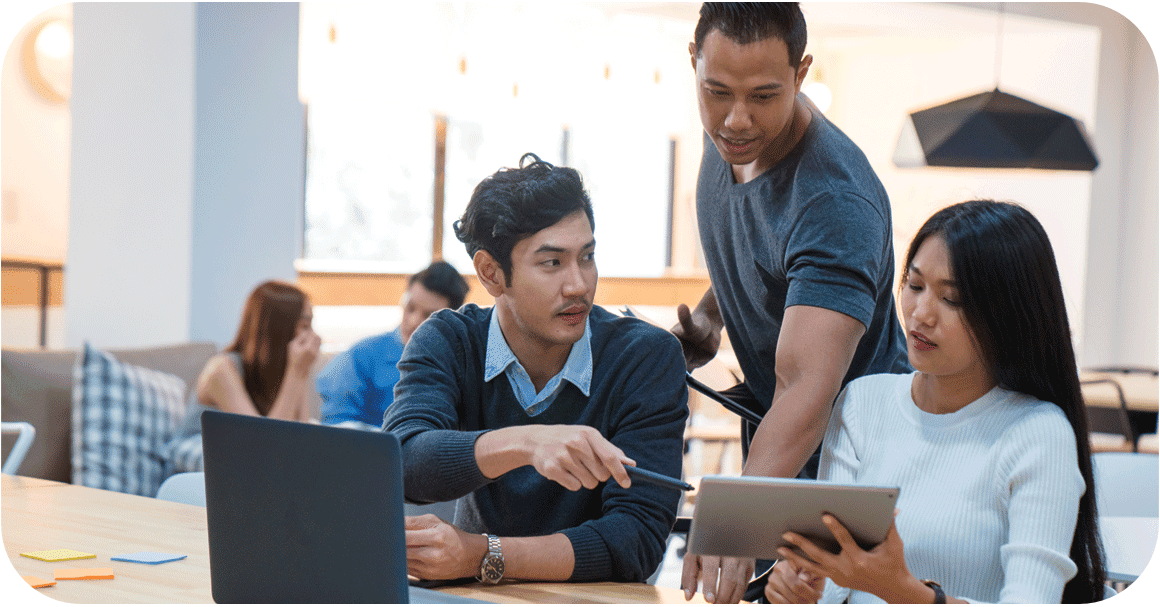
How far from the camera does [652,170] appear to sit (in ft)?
29.4

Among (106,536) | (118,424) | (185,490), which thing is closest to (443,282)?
(118,424)

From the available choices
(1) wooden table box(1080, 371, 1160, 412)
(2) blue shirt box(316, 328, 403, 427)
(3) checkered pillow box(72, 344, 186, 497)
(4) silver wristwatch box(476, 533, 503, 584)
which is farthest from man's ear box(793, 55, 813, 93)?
(1) wooden table box(1080, 371, 1160, 412)

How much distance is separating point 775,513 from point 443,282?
2349mm

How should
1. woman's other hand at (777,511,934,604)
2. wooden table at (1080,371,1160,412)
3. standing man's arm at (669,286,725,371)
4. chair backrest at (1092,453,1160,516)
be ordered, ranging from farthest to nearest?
wooden table at (1080,371,1160,412), chair backrest at (1092,453,1160,516), standing man's arm at (669,286,725,371), woman's other hand at (777,511,934,604)

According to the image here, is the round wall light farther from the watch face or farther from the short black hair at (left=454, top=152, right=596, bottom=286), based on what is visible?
the watch face

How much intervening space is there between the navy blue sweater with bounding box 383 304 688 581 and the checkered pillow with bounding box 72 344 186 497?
8.43ft

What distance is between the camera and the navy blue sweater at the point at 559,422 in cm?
157

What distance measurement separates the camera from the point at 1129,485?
2.80 metres

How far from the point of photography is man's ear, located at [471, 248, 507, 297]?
5.77ft

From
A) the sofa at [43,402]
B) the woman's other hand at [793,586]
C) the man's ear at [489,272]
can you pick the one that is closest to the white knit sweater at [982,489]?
the woman's other hand at [793,586]

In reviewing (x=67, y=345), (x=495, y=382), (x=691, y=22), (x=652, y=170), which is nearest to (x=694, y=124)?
(x=652, y=170)

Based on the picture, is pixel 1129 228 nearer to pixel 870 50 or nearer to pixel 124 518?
pixel 870 50

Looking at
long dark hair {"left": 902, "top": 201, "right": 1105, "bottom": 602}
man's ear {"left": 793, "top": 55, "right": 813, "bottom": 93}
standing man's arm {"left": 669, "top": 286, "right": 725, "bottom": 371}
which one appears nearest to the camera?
long dark hair {"left": 902, "top": 201, "right": 1105, "bottom": 602}

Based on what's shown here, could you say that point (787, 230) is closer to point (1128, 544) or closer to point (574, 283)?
point (574, 283)
